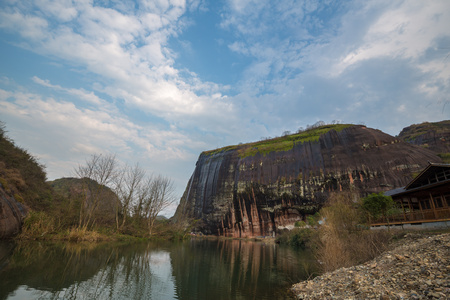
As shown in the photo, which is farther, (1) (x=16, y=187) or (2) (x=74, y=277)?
(1) (x=16, y=187)

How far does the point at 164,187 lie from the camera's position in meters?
37.3

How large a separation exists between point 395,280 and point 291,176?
46002mm

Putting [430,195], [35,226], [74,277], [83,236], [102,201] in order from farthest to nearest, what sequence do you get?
1. [102,201]
2. [83,236]
3. [430,195]
4. [35,226]
5. [74,277]

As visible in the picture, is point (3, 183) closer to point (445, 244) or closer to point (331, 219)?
point (331, 219)

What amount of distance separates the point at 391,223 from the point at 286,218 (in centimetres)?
3107

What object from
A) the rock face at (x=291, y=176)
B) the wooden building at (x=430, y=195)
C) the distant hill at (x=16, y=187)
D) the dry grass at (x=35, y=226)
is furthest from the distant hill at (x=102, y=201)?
the wooden building at (x=430, y=195)

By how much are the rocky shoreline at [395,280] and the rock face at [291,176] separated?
125ft

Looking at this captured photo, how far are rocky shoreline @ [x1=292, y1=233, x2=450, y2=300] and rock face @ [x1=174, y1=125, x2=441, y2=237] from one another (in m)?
38.2

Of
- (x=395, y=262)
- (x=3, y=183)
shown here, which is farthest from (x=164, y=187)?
(x=395, y=262)

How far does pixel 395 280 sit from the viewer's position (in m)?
7.58

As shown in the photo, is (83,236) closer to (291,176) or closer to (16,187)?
(16,187)

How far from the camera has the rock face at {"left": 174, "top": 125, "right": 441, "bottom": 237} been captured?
43.2 meters

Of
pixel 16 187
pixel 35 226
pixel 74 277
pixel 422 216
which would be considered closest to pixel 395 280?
pixel 74 277

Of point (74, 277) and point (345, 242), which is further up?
point (345, 242)
